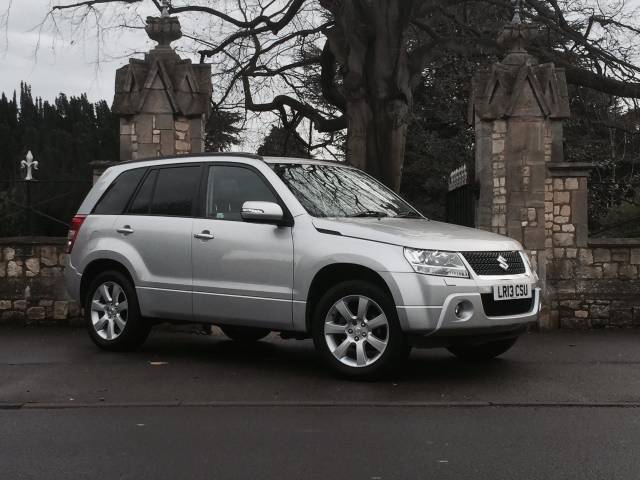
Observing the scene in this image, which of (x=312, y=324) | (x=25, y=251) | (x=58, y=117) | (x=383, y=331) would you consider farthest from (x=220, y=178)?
(x=58, y=117)

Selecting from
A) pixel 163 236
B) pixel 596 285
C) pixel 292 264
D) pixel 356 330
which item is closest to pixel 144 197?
pixel 163 236

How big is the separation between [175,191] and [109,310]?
53.5 inches

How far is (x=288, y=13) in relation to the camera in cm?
1875

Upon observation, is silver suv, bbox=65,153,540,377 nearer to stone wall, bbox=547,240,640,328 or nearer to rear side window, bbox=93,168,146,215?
rear side window, bbox=93,168,146,215

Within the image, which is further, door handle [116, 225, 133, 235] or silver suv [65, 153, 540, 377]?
door handle [116, 225, 133, 235]

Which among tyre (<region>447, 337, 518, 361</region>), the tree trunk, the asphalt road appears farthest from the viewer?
the tree trunk

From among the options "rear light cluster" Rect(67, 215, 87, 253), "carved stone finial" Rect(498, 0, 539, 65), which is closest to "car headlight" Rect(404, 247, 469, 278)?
A: "rear light cluster" Rect(67, 215, 87, 253)

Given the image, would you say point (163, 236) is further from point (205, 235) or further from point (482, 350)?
point (482, 350)

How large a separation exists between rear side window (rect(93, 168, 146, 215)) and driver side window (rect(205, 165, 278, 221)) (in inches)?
41.4

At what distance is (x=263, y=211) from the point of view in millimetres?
7176

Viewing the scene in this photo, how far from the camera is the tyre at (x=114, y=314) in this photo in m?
8.30

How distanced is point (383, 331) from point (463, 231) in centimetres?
123

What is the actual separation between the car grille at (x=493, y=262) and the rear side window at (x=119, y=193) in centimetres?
363

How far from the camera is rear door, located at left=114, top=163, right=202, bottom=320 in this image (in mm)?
7934
